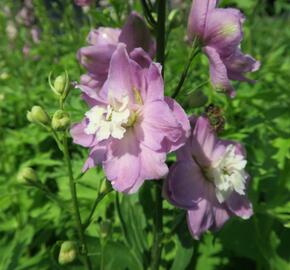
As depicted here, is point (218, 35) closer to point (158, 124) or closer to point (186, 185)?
point (158, 124)

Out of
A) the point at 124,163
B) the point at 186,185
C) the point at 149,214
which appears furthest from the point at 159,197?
the point at 149,214

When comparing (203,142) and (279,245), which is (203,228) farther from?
(279,245)

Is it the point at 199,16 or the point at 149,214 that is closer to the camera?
the point at 199,16

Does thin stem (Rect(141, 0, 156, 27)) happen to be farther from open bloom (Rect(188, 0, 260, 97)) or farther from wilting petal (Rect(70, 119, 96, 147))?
wilting petal (Rect(70, 119, 96, 147))

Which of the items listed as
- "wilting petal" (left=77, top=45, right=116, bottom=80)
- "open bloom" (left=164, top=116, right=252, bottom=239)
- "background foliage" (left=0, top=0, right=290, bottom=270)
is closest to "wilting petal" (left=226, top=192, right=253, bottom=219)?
"open bloom" (left=164, top=116, right=252, bottom=239)

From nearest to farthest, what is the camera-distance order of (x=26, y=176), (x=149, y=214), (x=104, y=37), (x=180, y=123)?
1. (x=180, y=123)
2. (x=26, y=176)
3. (x=104, y=37)
4. (x=149, y=214)

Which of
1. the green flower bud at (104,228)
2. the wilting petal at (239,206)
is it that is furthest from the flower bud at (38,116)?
the wilting petal at (239,206)

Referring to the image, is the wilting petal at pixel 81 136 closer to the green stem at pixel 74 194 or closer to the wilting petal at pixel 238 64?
the green stem at pixel 74 194
